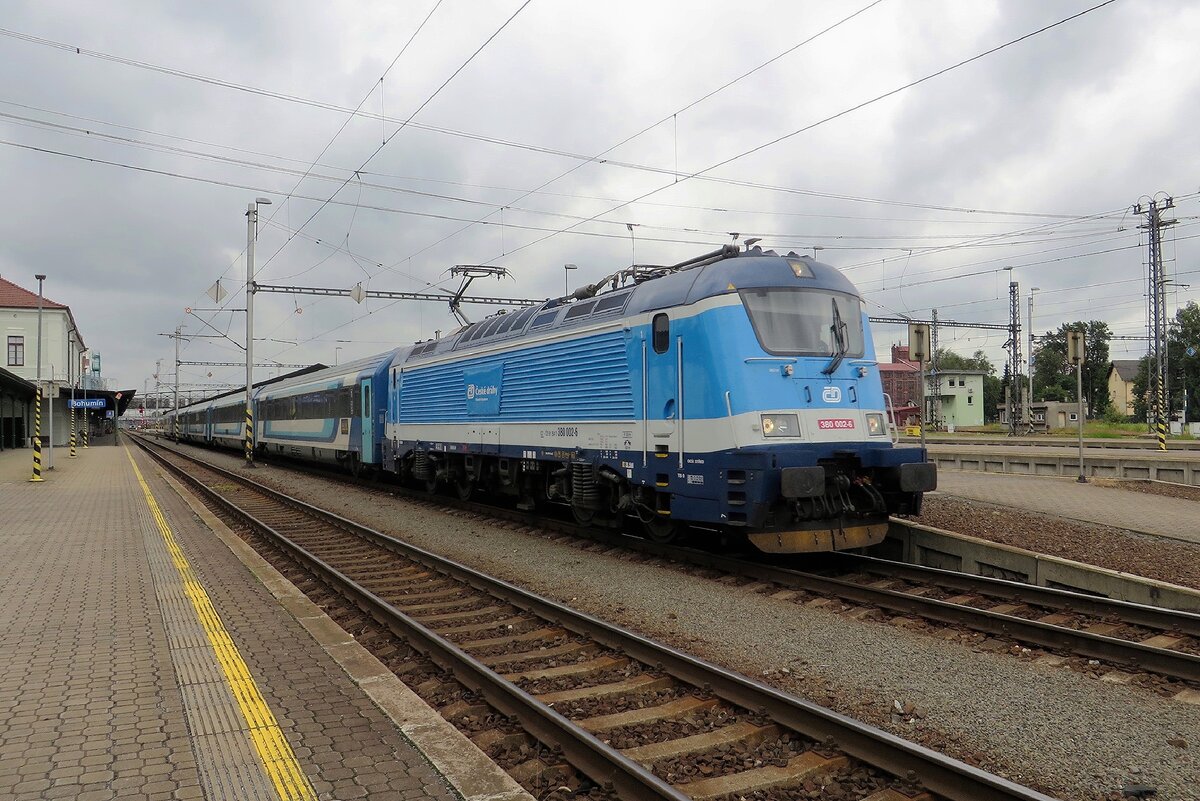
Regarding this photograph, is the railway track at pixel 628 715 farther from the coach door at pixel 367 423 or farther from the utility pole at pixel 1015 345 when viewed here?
the utility pole at pixel 1015 345

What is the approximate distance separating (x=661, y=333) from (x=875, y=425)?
271cm

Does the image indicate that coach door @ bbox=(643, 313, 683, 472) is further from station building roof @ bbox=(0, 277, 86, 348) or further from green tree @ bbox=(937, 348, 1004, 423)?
green tree @ bbox=(937, 348, 1004, 423)

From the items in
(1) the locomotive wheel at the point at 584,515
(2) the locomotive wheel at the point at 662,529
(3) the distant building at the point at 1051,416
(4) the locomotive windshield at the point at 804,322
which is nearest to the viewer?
(4) the locomotive windshield at the point at 804,322

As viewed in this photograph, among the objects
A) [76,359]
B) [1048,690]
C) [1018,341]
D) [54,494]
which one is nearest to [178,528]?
[54,494]

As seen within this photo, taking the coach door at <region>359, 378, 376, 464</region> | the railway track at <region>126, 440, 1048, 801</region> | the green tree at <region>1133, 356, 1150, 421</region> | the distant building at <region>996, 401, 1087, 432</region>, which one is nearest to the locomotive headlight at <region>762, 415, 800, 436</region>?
the railway track at <region>126, 440, 1048, 801</region>

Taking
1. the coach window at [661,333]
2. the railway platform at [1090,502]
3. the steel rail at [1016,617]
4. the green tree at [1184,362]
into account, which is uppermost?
the green tree at [1184,362]

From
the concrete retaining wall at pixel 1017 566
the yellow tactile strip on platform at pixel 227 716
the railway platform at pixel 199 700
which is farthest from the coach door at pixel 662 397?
the yellow tactile strip on platform at pixel 227 716

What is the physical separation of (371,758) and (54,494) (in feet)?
61.2

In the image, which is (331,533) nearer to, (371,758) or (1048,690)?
(371,758)

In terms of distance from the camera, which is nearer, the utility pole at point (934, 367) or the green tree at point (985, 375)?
the utility pole at point (934, 367)

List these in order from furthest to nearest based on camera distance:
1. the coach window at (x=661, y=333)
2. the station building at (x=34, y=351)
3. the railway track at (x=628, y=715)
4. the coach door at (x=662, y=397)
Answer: the station building at (x=34, y=351)
the coach window at (x=661, y=333)
the coach door at (x=662, y=397)
the railway track at (x=628, y=715)

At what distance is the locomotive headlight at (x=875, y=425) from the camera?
916 centimetres

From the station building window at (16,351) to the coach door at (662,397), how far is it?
58069 millimetres

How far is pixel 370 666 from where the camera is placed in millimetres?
5676
